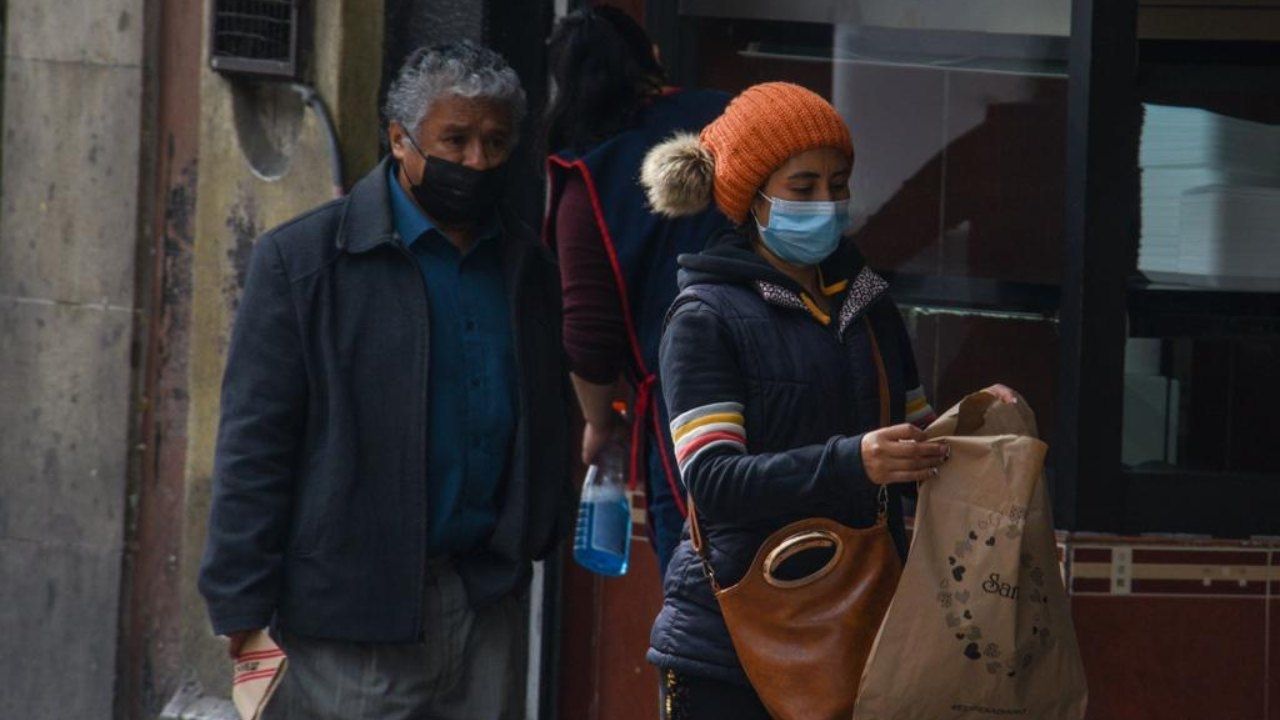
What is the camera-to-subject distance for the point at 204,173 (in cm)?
563

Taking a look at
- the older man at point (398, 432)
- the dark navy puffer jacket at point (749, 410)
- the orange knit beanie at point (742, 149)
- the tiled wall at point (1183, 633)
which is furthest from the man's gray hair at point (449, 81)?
the tiled wall at point (1183, 633)

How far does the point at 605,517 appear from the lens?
15.4ft

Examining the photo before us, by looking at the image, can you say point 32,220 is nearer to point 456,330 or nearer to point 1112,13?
point 456,330

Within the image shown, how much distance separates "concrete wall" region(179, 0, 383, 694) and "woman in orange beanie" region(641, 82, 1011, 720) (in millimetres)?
2112

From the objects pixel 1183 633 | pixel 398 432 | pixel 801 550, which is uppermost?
pixel 398 432

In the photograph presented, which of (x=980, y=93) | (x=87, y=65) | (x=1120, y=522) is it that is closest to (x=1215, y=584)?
(x=1120, y=522)

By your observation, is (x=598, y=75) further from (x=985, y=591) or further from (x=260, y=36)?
(x=985, y=591)

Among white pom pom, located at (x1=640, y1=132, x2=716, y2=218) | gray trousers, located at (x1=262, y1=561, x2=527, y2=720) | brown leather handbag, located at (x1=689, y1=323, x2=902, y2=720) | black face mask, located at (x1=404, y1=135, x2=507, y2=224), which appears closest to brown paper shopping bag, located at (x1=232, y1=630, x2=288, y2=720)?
gray trousers, located at (x1=262, y1=561, x2=527, y2=720)

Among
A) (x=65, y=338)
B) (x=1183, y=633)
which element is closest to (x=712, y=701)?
(x=1183, y=633)

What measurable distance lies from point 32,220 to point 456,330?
2.50m

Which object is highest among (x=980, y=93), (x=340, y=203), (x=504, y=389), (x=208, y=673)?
(x=980, y=93)

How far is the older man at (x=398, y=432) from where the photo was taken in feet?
12.6

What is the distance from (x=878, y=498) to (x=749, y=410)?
25 centimetres

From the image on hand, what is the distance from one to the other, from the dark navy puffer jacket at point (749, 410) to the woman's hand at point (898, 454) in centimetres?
8
